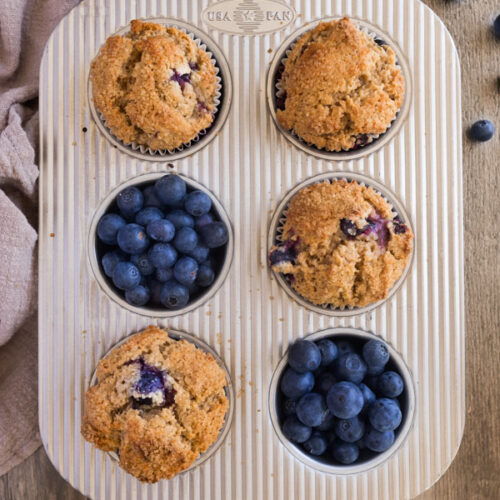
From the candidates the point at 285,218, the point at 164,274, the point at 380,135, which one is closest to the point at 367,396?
the point at 285,218

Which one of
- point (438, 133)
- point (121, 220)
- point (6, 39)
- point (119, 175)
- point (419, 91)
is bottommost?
point (121, 220)

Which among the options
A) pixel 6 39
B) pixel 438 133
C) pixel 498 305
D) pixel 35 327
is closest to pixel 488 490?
pixel 498 305

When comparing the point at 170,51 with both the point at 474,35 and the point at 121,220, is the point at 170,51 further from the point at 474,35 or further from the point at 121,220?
the point at 474,35

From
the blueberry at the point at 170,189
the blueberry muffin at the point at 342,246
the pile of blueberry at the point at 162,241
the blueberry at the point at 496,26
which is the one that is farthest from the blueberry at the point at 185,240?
the blueberry at the point at 496,26

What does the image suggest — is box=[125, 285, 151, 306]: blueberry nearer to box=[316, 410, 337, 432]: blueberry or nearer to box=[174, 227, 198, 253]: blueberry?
box=[174, 227, 198, 253]: blueberry

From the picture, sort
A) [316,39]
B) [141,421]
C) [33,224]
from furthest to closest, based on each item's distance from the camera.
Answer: [33,224] < [316,39] < [141,421]

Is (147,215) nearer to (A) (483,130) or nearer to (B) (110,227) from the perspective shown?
(B) (110,227)

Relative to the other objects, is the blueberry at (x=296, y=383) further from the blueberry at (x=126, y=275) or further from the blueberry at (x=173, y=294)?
the blueberry at (x=126, y=275)
